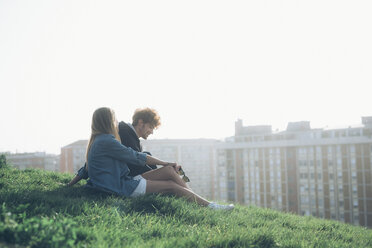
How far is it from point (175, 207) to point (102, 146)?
51.2 inches

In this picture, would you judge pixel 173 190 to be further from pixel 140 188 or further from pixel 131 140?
pixel 131 140

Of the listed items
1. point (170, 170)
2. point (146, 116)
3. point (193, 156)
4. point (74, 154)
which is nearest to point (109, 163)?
point (170, 170)

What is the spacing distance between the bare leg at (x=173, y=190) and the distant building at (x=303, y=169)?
73.4 metres

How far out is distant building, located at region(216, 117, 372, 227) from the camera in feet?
236

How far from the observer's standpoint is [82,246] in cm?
260

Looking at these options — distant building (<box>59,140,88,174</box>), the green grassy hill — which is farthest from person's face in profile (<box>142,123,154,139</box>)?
distant building (<box>59,140,88,174</box>)

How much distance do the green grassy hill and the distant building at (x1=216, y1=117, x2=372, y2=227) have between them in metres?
74.1

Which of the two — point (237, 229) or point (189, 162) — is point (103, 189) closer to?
point (237, 229)

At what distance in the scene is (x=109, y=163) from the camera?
4.79 metres

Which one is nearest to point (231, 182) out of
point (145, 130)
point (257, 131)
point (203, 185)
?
point (257, 131)

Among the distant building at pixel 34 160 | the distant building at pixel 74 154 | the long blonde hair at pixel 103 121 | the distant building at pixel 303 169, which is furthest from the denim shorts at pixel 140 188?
the distant building at pixel 34 160

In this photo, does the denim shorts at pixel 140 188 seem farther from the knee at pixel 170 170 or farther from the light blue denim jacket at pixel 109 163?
the knee at pixel 170 170

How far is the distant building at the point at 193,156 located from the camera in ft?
340

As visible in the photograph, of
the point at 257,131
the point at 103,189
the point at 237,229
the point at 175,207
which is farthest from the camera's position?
the point at 257,131
